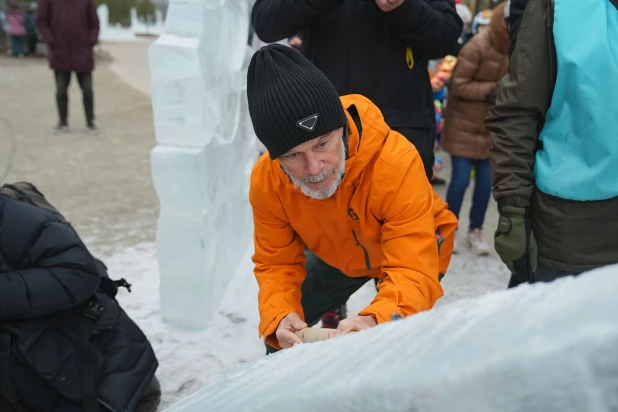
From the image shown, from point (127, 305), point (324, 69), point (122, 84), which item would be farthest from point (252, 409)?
point (122, 84)

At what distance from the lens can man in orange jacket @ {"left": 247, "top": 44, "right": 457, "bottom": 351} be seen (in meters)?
1.51

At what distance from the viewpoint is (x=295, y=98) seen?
1.50 metres

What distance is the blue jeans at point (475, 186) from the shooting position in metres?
3.96

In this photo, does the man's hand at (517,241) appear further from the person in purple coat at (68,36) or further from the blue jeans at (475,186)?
the person in purple coat at (68,36)

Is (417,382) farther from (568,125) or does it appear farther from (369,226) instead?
(568,125)

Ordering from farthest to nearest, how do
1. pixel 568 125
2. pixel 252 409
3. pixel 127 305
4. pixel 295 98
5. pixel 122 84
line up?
pixel 122 84 < pixel 127 305 < pixel 568 125 < pixel 295 98 < pixel 252 409

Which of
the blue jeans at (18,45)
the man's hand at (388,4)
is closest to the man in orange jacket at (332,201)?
the man's hand at (388,4)

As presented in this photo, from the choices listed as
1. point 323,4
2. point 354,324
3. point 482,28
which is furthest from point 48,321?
point 482,28

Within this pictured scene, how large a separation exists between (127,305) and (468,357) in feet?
9.24

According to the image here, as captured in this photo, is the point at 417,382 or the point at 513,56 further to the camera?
the point at 513,56

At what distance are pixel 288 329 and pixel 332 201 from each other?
0.37 m

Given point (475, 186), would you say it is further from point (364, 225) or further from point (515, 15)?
point (364, 225)

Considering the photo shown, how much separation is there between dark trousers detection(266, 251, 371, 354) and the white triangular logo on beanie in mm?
782

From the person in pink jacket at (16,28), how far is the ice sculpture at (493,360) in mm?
18240
